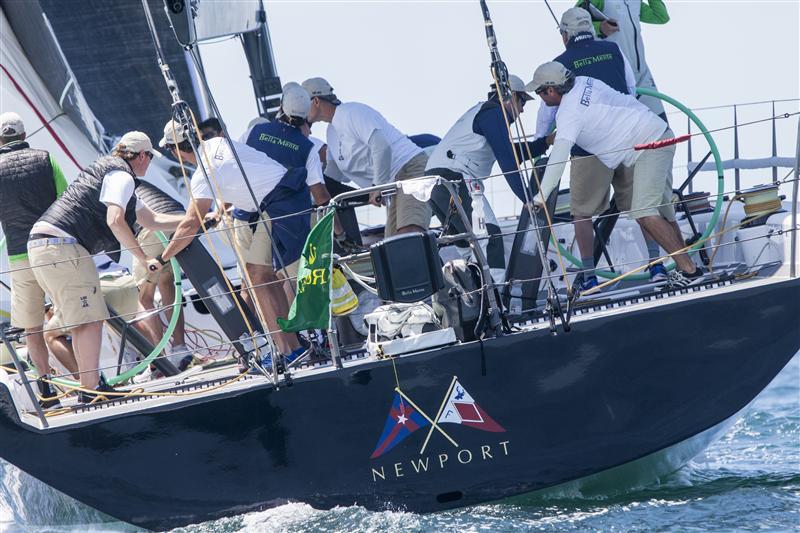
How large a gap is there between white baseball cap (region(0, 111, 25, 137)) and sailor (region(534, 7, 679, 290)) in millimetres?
2688

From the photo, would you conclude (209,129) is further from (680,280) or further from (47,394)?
(680,280)

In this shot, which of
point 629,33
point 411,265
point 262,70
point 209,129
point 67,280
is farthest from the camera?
point 262,70

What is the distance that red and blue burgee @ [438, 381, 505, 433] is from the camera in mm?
5285

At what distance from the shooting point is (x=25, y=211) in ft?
19.8

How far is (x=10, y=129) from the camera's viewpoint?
20.2ft

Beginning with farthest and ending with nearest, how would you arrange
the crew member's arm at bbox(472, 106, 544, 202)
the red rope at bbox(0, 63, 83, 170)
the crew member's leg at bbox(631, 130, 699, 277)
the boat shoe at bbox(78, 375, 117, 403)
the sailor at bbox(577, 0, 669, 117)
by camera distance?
the red rope at bbox(0, 63, 83, 170), the sailor at bbox(577, 0, 669, 117), the crew member's arm at bbox(472, 106, 544, 202), the crew member's leg at bbox(631, 130, 699, 277), the boat shoe at bbox(78, 375, 117, 403)

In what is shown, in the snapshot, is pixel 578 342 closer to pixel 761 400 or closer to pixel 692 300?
pixel 692 300

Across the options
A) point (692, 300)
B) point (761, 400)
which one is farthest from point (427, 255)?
point (761, 400)

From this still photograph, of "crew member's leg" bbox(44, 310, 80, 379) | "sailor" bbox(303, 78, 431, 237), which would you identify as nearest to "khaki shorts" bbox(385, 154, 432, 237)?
"sailor" bbox(303, 78, 431, 237)

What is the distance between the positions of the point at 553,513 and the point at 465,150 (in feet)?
6.76

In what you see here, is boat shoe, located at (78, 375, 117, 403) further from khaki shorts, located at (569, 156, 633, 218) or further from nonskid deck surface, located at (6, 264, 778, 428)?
khaki shorts, located at (569, 156, 633, 218)

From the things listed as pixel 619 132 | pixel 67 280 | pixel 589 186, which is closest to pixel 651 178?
pixel 619 132

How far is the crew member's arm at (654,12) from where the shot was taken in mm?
7477

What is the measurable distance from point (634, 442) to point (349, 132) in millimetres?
2236
